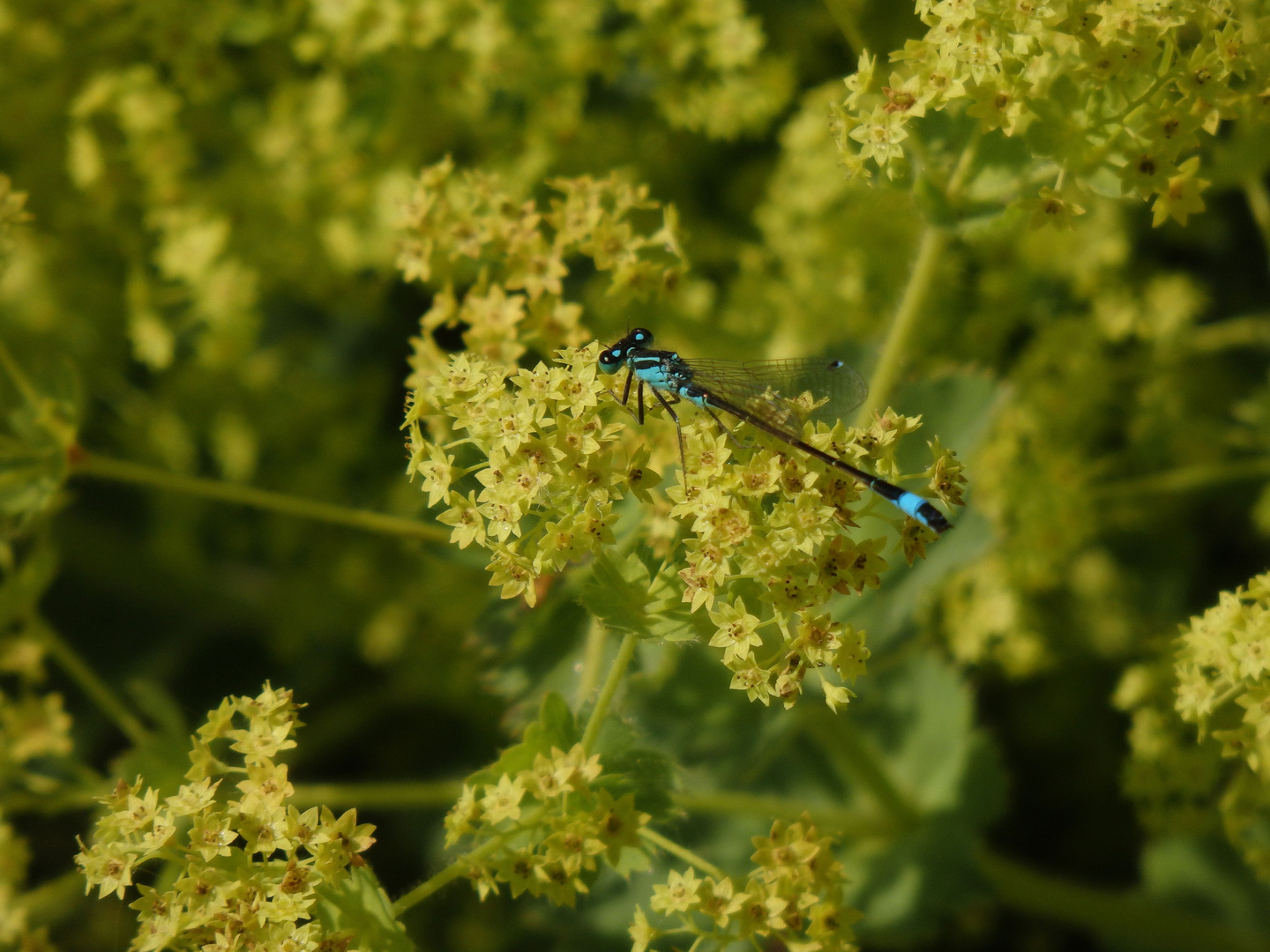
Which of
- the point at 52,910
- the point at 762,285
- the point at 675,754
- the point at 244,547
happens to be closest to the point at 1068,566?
the point at 762,285

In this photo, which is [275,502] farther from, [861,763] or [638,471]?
[861,763]

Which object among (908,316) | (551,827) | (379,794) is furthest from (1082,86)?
(379,794)

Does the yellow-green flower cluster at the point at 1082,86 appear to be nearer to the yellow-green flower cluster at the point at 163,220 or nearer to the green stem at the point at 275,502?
the green stem at the point at 275,502

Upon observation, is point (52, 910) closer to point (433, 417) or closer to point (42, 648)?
point (42, 648)

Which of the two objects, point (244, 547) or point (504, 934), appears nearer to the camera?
point (504, 934)

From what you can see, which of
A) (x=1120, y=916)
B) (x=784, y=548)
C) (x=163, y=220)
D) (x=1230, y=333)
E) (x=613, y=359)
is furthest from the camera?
(x=163, y=220)
